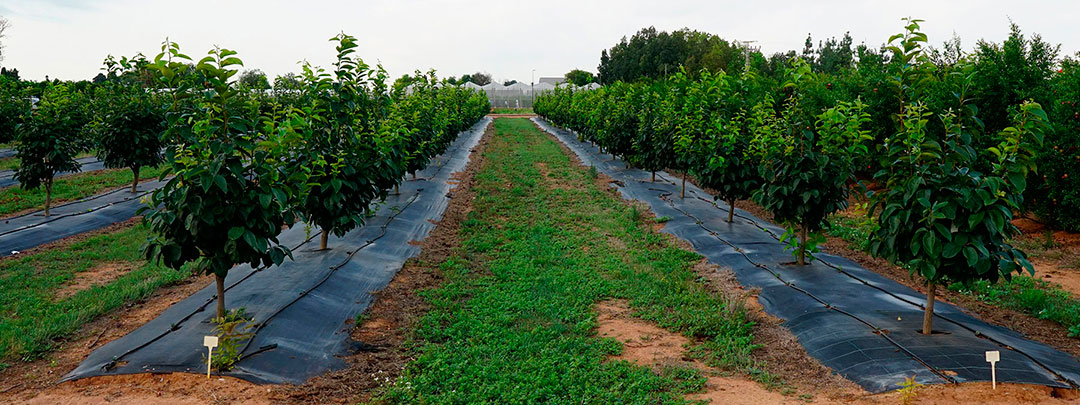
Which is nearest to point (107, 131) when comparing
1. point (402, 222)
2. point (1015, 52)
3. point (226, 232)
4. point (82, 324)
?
point (402, 222)

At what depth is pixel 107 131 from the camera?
13.0 m

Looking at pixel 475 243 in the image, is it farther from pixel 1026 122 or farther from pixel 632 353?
pixel 1026 122

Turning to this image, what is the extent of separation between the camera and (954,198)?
4891 mm

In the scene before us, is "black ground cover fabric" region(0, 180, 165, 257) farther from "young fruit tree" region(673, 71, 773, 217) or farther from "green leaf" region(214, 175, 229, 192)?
"young fruit tree" region(673, 71, 773, 217)

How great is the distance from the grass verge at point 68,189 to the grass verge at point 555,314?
878 centimetres

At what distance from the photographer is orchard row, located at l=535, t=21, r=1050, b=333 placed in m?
4.86

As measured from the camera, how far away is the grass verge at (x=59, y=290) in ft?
18.6

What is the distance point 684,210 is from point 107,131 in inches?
477

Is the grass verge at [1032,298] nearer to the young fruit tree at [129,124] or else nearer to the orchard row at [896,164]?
the orchard row at [896,164]

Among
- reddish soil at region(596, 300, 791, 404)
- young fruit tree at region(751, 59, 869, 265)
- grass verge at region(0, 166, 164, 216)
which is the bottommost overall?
reddish soil at region(596, 300, 791, 404)

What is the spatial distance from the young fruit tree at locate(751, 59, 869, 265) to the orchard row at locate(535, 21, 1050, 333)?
0.06ft

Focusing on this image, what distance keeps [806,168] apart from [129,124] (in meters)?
13.2

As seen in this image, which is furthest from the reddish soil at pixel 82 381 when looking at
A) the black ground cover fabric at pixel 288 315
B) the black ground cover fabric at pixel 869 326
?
the black ground cover fabric at pixel 869 326

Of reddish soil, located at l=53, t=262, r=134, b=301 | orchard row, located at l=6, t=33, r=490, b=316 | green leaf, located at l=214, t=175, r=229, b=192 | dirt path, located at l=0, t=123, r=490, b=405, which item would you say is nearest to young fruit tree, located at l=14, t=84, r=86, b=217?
orchard row, located at l=6, t=33, r=490, b=316
